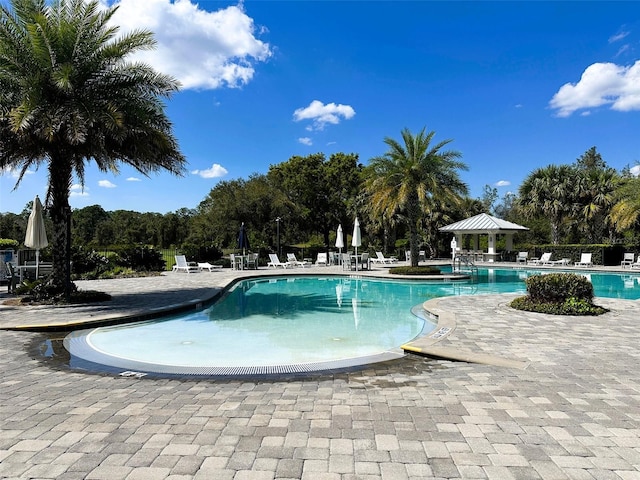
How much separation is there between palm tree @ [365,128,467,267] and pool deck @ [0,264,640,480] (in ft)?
44.4

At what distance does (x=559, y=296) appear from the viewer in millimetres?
9117

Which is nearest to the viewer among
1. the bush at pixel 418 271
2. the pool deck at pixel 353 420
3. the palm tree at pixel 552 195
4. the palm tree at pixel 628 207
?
the pool deck at pixel 353 420

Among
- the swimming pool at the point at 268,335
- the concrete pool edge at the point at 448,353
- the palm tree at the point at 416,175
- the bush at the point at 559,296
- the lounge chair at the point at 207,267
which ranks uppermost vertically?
the palm tree at the point at 416,175

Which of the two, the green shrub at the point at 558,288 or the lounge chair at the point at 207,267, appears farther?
the lounge chair at the point at 207,267

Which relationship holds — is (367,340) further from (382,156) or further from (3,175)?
(382,156)

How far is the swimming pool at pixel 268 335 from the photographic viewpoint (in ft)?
18.7

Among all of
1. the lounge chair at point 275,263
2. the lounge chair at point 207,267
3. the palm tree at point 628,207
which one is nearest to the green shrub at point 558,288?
the lounge chair at point 275,263

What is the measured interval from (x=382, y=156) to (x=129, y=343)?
1533 cm

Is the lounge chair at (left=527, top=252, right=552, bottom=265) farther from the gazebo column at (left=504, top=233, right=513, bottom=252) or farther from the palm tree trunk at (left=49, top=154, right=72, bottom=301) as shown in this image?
the palm tree trunk at (left=49, top=154, right=72, bottom=301)

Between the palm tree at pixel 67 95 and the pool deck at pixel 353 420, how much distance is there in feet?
18.1

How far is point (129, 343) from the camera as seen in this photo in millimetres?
7121

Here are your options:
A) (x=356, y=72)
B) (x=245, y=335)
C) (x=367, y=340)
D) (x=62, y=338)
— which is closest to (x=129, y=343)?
(x=62, y=338)

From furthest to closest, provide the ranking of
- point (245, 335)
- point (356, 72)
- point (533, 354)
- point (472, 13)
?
point (356, 72) → point (472, 13) → point (245, 335) → point (533, 354)

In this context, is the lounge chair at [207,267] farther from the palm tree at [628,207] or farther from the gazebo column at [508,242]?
the palm tree at [628,207]
